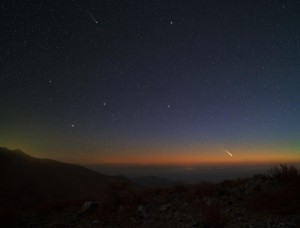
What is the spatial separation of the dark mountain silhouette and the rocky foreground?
3154cm

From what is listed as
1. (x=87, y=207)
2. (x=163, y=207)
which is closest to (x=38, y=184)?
(x=87, y=207)

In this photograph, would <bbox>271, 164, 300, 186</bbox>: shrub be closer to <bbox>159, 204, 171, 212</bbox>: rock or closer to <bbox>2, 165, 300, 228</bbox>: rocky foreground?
<bbox>2, 165, 300, 228</bbox>: rocky foreground

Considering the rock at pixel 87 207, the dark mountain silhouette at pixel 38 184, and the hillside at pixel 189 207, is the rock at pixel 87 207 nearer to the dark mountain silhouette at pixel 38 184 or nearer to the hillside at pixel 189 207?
the hillside at pixel 189 207

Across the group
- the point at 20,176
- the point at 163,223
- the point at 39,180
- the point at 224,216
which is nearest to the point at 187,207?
the point at 163,223

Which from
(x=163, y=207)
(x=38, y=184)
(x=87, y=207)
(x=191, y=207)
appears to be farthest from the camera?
(x=38, y=184)

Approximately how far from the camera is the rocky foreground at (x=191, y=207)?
1022 cm

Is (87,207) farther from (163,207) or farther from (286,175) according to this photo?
(286,175)

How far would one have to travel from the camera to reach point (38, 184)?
6394cm

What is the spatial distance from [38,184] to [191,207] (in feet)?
196

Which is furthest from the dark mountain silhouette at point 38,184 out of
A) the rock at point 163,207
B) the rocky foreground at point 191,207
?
the rock at point 163,207

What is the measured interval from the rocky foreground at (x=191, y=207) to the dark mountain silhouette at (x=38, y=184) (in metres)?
31.5

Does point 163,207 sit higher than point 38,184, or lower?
higher

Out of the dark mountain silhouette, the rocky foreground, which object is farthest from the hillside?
the dark mountain silhouette

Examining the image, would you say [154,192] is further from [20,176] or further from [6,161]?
[6,161]
